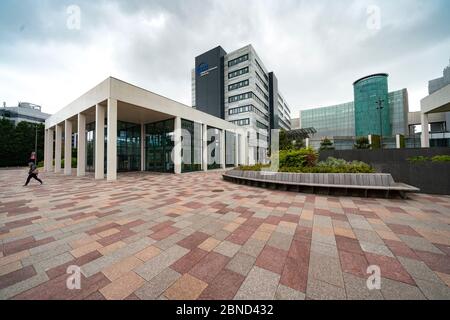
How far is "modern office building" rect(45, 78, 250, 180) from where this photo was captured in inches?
610

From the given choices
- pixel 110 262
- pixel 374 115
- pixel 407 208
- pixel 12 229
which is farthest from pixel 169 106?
pixel 374 115

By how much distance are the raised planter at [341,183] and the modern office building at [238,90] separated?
31.6 m

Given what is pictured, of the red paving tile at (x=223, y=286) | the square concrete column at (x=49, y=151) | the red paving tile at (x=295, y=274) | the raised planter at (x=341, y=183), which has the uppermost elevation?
the square concrete column at (x=49, y=151)

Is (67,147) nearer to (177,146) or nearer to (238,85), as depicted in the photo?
(177,146)

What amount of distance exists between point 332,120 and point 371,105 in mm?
17159

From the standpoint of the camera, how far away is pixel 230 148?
108 ft

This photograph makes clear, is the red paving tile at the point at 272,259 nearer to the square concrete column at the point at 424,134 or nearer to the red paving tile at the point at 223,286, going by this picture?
the red paving tile at the point at 223,286

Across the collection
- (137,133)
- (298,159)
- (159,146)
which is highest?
(137,133)

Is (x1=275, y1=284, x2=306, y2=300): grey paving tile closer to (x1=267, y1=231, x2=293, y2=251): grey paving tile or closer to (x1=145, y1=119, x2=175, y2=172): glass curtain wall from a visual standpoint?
(x1=267, y1=231, x2=293, y2=251): grey paving tile

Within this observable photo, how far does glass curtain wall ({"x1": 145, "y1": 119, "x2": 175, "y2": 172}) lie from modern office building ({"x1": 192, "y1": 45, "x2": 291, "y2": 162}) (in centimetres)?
2264

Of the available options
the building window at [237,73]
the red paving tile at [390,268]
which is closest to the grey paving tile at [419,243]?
the red paving tile at [390,268]

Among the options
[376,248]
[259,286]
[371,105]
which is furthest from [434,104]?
[371,105]

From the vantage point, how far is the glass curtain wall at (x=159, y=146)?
2161 cm
